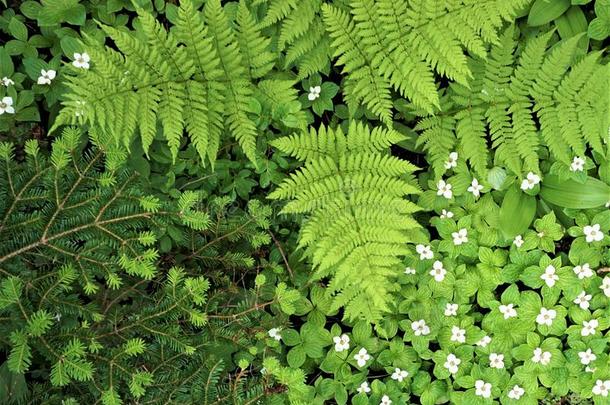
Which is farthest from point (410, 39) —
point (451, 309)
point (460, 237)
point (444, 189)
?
point (451, 309)

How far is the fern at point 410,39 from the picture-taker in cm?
299

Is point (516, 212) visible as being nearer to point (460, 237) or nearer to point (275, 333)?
point (460, 237)

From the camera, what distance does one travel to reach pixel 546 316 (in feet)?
11.3

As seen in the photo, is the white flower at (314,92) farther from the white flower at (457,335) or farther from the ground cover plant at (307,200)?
the white flower at (457,335)

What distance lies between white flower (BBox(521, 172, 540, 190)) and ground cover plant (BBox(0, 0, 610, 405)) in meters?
0.01

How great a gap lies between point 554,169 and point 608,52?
77 cm

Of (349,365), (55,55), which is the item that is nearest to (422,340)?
(349,365)

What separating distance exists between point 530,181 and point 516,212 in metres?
0.19

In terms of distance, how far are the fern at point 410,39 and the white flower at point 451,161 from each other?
1.22ft

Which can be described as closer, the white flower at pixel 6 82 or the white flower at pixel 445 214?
the white flower at pixel 6 82

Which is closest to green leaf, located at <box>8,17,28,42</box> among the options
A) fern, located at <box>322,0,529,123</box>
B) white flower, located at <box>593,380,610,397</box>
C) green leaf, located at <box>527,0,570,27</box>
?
fern, located at <box>322,0,529,123</box>

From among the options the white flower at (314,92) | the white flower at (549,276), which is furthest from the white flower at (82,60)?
the white flower at (549,276)

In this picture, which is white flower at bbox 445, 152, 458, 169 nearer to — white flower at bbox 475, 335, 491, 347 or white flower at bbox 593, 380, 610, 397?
white flower at bbox 475, 335, 491, 347

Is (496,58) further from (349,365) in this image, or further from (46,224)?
(46,224)
